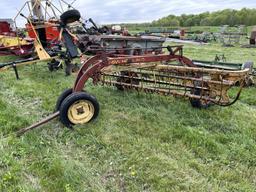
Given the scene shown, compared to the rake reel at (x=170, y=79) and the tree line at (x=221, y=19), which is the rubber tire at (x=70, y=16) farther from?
the tree line at (x=221, y=19)

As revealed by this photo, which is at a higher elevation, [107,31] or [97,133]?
[107,31]

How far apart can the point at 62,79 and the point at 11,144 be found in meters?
3.36

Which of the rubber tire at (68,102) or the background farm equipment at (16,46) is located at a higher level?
the background farm equipment at (16,46)

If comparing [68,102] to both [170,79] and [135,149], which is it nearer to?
[135,149]

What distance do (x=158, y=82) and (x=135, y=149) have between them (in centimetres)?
156

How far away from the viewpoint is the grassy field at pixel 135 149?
2.59 meters

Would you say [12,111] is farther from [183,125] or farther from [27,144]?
[183,125]

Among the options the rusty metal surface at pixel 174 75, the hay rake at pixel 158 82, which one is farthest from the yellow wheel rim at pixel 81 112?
the rusty metal surface at pixel 174 75

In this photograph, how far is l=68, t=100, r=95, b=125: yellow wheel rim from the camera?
12.1ft

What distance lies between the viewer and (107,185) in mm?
2568

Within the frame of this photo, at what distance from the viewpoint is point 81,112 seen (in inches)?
147

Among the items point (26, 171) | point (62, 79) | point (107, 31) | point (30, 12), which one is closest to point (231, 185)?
point (26, 171)

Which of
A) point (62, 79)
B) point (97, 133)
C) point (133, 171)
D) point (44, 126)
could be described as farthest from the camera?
point (62, 79)

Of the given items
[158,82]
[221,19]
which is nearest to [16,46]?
[158,82]
